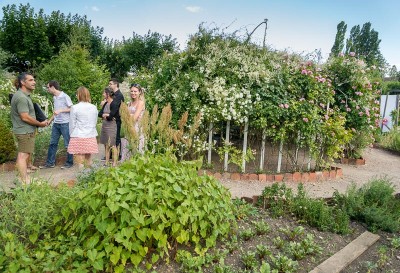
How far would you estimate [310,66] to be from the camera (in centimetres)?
681

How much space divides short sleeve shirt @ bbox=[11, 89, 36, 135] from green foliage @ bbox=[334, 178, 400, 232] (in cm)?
433

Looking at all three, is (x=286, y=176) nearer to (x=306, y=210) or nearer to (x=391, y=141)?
(x=306, y=210)

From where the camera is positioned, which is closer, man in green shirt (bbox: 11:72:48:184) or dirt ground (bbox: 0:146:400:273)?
dirt ground (bbox: 0:146:400:273)

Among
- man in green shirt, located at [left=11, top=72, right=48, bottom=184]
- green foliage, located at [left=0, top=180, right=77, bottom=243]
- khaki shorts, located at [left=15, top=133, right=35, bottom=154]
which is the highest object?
man in green shirt, located at [left=11, top=72, right=48, bottom=184]

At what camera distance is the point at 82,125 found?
5.72 metres

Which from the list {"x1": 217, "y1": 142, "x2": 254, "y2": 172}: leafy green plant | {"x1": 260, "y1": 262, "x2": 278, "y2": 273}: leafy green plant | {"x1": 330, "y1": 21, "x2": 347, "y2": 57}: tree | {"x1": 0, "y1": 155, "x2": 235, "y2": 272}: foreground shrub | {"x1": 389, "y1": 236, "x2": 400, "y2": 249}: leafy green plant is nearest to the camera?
{"x1": 0, "y1": 155, "x2": 235, "y2": 272}: foreground shrub

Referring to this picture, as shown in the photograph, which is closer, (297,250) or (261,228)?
(297,250)

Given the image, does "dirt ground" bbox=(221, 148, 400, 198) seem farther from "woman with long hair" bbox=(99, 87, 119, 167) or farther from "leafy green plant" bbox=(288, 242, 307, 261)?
"woman with long hair" bbox=(99, 87, 119, 167)

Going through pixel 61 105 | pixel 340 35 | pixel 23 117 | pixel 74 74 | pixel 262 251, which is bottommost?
pixel 262 251

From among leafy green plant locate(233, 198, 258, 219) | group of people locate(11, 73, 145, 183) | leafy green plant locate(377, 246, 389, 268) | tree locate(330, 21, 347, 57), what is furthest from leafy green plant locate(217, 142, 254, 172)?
tree locate(330, 21, 347, 57)

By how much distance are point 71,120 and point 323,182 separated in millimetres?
4559

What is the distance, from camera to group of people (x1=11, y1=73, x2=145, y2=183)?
4.94m

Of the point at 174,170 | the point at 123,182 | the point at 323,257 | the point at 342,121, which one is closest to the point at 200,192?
the point at 174,170

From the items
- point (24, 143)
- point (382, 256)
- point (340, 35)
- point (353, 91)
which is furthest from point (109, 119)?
point (340, 35)
